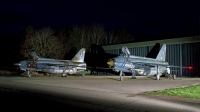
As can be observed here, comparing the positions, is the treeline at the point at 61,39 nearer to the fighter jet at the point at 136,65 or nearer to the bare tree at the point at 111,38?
the bare tree at the point at 111,38

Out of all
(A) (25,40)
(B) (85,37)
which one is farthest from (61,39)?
(A) (25,40)

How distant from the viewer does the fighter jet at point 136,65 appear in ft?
85.1

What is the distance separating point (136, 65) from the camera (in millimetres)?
28109

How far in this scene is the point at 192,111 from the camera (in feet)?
34.4

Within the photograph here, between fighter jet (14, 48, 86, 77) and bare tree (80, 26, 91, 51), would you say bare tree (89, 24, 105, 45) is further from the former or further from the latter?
fighter jet (14, 48, 86, 77)

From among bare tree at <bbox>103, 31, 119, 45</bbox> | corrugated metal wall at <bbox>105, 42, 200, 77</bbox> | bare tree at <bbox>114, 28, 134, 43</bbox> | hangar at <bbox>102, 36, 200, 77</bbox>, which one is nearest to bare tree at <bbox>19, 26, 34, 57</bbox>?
hangar at <bbox>102, 36, 200, 77</bbox>

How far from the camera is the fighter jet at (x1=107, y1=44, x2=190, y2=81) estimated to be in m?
25.9

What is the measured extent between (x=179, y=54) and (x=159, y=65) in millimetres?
7736

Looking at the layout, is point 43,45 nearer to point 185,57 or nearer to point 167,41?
point 167,41

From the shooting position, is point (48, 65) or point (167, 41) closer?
point (48, 65)

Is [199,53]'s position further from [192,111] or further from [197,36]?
[192,111]

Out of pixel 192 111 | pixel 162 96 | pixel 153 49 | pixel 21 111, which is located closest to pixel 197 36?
pixel 153 49

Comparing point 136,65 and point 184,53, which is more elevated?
point 184,53

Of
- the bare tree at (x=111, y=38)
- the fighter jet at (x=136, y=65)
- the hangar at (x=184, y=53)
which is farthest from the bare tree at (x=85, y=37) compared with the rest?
the fighter jet at (x=136, y=65)
